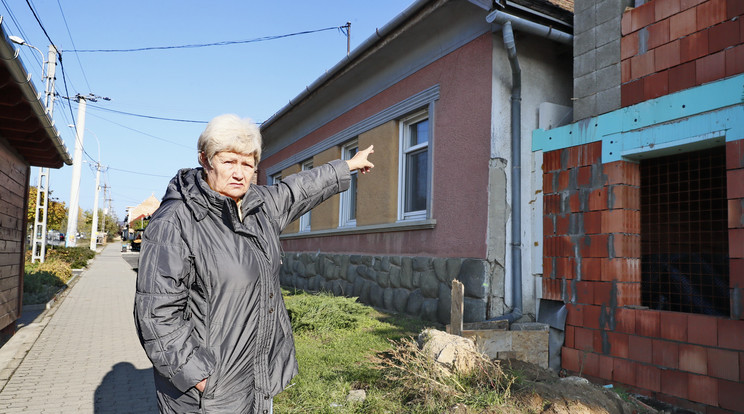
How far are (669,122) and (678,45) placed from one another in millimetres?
636

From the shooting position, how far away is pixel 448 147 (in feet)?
21.0

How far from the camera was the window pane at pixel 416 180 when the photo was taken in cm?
731

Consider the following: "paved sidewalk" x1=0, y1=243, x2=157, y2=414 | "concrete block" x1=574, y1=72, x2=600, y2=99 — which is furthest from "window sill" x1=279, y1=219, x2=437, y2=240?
"paved sidewalk" x1=0, y1=243, x2=157, y2=414

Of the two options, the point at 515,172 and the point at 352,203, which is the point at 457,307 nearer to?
the point at 515,172

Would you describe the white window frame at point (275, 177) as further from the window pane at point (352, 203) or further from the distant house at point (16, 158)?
the distant house at point (16, 158)

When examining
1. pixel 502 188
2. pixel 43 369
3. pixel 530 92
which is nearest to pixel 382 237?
pixel 502 188

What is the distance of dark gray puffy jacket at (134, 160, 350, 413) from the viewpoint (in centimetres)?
176

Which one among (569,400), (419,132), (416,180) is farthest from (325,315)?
(569,400)

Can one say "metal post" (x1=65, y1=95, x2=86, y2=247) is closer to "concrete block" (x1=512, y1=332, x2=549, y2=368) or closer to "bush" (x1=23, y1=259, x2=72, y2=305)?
"bush" (x1=23, y1=259, x2=72, y2=305)

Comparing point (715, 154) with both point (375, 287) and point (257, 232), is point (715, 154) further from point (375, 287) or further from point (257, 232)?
point (375, 287)

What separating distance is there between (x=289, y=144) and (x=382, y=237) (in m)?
5.85

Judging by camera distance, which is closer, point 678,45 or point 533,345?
point 678,45

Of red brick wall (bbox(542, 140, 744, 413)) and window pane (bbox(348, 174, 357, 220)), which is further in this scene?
window pane (bbox(348, 174, 357, 220))

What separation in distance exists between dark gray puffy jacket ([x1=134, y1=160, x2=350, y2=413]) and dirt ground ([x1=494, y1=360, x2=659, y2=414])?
175 cm
